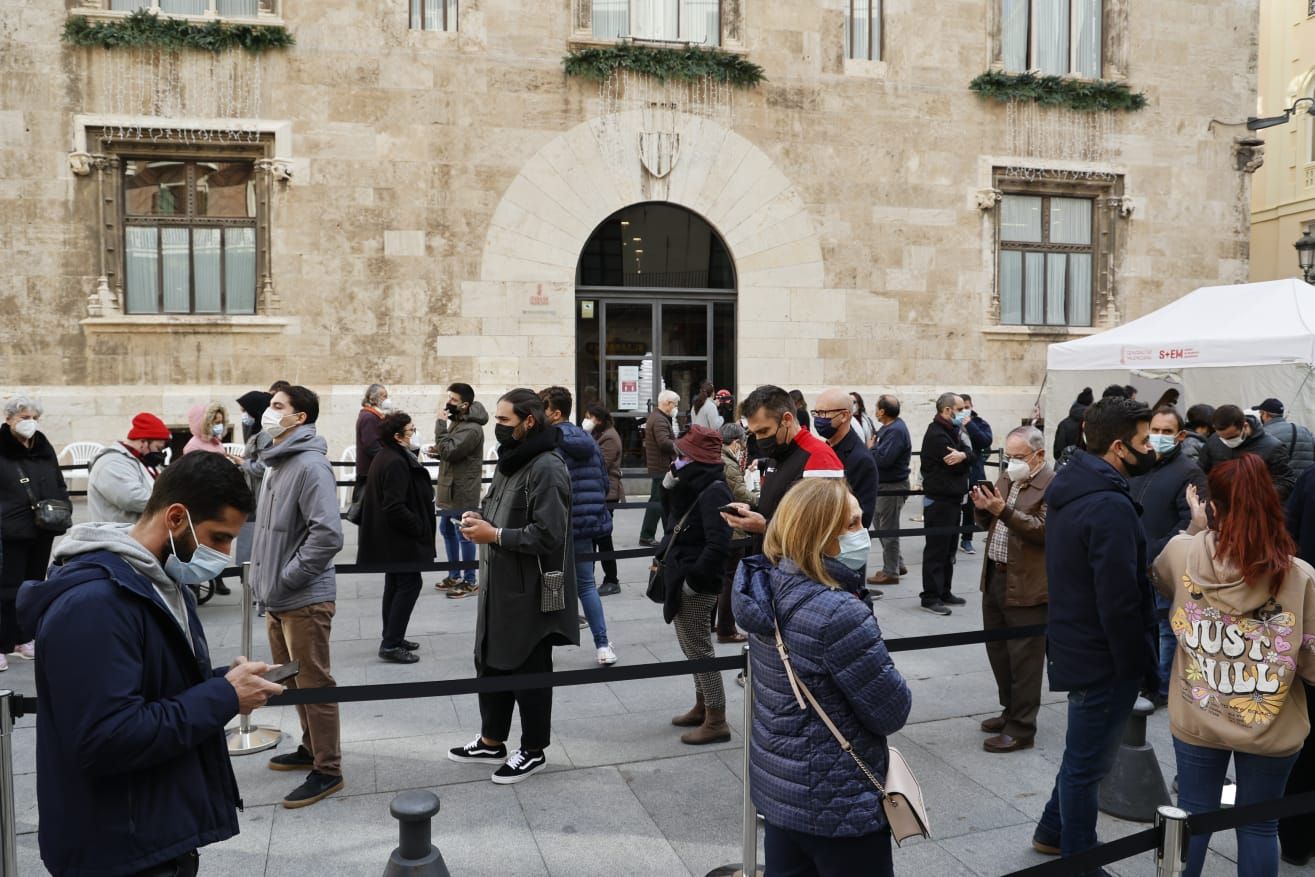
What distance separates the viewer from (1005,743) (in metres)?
5.63

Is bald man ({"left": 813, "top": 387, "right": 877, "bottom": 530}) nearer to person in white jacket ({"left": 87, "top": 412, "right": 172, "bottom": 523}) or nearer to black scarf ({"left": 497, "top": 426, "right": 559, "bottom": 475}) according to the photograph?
black scarf ({"left": 497, "top": 426, "right": 559, "bottom": 475})

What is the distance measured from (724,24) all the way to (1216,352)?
855 cm

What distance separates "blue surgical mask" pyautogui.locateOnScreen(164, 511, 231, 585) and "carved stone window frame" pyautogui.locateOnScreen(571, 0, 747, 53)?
13562 mm

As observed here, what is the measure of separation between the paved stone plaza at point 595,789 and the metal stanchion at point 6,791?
0.72 metres

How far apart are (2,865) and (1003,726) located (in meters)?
4.97

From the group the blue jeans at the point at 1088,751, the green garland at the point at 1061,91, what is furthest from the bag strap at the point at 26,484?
the green garland at the point at 1061,91

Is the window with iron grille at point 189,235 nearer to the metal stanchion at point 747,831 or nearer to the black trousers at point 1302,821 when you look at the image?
the metal stanchion at point 747,831

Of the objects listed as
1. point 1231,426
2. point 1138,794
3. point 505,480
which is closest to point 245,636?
point 505,480

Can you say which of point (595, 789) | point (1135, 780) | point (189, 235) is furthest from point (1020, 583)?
point (189, 235)

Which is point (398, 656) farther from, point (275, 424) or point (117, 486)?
point (275, 424)

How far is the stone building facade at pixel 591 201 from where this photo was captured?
44.1 ft

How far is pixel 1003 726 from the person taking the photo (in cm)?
588

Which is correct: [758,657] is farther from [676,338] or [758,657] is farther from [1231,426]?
[676,338]

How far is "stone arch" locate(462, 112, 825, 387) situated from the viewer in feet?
47.9
